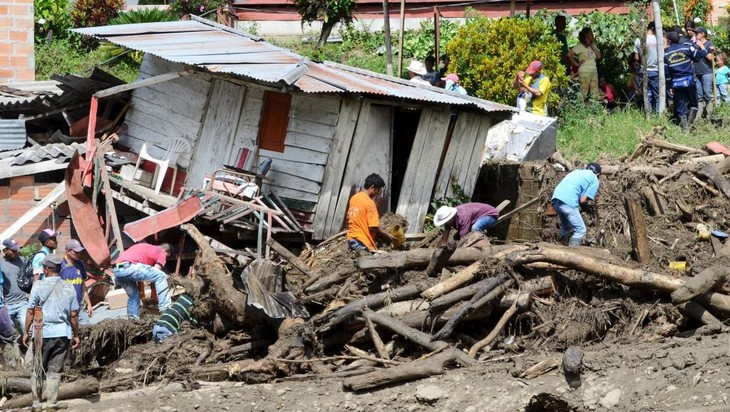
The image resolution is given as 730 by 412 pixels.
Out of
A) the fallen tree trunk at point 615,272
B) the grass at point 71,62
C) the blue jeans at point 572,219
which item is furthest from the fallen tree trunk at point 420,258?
the grass at point 71,62

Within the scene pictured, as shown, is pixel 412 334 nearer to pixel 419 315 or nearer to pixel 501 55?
pixel 419 315

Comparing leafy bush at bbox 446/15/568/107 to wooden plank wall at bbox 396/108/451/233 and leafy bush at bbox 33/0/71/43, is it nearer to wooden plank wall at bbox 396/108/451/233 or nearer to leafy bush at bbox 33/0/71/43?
wooden plank wall at bbox 396/108/451/233

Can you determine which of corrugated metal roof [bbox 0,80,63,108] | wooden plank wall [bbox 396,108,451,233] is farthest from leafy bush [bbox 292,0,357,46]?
wooden plank wall [bbox 396,108,451,233]

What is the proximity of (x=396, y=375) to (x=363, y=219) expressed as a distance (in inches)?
120

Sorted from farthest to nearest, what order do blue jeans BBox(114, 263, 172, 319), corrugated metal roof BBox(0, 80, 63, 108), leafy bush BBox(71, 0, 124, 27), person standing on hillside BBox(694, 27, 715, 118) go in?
leafy bush BBox(71, 0, 124, 27), person standing on hillside BBox(694, 27, 715, 118), corrugated metal roof BBox(0, 80, 63, 108), blue jeans BBox(114, 263, 172, 319)

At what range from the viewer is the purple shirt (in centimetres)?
1471

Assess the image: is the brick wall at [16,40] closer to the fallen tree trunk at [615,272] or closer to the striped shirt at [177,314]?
the striped shirt at [177,314]

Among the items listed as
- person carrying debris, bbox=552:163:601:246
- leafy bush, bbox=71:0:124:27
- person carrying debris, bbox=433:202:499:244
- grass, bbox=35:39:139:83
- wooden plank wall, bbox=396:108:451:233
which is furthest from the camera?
leafy bush, bbox=71:0:124:27

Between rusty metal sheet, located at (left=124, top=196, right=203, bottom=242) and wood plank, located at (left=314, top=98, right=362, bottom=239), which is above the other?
wood plank, located at (left=314, top=98, right=362, bottom=239)

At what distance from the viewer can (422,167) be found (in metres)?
17.0

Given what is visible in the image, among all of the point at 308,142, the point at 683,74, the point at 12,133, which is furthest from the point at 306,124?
the point at 683,74

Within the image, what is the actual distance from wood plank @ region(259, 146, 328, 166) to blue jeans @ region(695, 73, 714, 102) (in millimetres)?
7614

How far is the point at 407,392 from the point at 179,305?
11.0 feet

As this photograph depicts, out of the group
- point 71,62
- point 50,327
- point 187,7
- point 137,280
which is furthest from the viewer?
point 187,7
